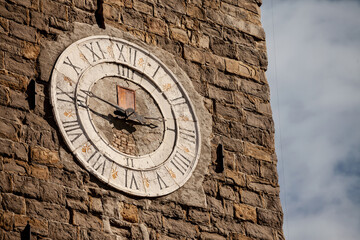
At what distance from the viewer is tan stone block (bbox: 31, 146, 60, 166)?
9.52 metres

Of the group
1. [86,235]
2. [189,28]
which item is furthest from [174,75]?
[86,235]

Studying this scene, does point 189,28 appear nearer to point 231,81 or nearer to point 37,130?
point 231,81

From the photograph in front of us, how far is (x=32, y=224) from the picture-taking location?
915 cm

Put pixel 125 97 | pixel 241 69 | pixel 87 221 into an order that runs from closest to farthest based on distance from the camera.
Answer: pixel 87 221
pixel 125 97
pixel 241 69

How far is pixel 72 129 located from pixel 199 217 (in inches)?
57.4

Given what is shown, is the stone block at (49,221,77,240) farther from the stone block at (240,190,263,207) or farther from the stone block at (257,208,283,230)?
the stone block at (257,208,283,230)

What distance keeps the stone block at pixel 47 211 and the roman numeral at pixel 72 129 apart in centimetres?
72

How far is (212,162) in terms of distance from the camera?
422 inches

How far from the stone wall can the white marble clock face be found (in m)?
0.15

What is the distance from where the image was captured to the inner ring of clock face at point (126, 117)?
1016 centimetres

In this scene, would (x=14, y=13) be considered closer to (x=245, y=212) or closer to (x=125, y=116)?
(x=125, y=116)

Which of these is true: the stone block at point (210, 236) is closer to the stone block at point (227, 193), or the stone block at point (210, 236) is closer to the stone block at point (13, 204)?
the stone block at point (227, 193)

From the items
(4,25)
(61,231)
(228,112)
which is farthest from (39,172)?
(228,112)

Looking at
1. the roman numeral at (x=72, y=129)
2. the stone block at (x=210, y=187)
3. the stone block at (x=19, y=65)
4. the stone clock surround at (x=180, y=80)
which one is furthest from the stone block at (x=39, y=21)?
the stone block at (x=210, y=187)
